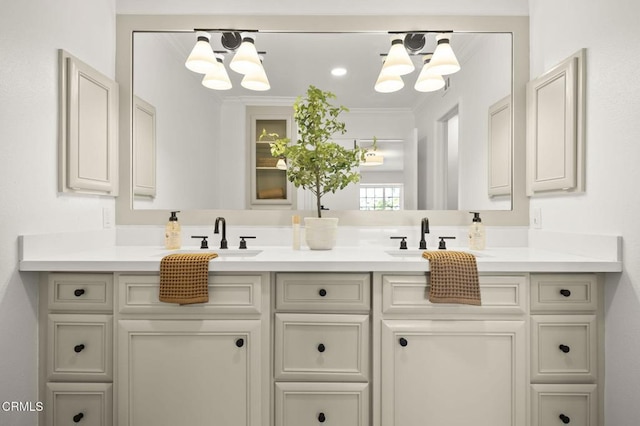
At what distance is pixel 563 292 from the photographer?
4.62 ft

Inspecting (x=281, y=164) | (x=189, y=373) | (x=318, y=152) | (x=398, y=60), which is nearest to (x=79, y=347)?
(x=189, y=373)

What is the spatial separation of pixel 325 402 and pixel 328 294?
1.41 ft

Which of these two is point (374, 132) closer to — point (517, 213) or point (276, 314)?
point (517, 213)

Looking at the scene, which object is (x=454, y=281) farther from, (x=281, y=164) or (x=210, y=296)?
(x=281, y=164)

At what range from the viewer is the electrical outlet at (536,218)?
189cm

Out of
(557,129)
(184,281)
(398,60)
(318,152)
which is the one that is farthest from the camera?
(398,60)

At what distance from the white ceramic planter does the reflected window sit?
286 millimetres

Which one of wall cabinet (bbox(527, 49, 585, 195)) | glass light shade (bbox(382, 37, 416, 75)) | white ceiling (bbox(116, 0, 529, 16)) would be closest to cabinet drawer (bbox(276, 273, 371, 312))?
wall cabinet (bbox(527, 49, 585, 195))

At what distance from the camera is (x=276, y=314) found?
1.42 metres

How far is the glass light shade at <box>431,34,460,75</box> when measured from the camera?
6.26 feet

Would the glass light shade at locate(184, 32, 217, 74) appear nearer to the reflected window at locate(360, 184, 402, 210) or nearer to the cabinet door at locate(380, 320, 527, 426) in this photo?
the reflected window at locate(360, 184, 402, 210)

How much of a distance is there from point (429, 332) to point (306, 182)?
95 cm

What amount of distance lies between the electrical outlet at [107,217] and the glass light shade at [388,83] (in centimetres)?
161

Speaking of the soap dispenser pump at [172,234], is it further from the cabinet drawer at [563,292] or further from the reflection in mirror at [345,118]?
the cabinet drawer at [563,292]
